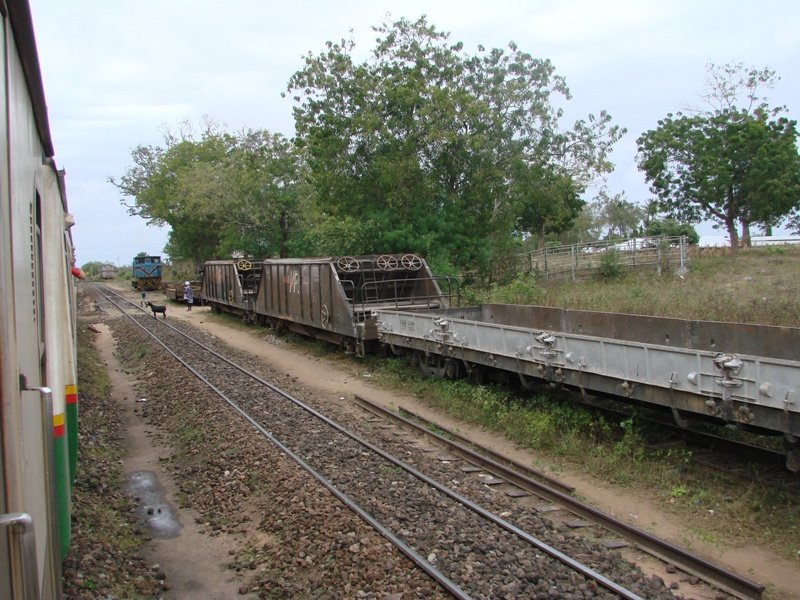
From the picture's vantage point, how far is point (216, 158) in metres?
46.3

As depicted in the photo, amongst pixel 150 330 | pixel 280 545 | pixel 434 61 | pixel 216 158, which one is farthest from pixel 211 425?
pixel 216 158

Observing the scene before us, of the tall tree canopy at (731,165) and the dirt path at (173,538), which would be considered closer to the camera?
the dirt path at (173,538)

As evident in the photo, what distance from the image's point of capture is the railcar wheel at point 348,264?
15652 mm

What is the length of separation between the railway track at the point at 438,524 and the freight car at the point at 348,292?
509 cm

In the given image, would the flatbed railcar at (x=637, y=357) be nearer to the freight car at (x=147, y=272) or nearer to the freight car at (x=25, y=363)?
the freight car at (x=25, y=363)

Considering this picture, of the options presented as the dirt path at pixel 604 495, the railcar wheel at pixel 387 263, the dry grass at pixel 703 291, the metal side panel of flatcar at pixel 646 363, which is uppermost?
the railcar wheel at pixel 387 263

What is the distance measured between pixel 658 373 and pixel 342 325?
9.18 meters

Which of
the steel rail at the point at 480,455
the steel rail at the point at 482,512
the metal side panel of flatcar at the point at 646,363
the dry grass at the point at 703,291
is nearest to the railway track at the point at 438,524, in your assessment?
the steel rail at the point at 482,512

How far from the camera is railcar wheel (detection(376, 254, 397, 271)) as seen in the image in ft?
52.3

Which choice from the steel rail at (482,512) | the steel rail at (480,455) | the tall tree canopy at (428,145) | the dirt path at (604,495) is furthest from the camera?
the tall tree canopy at (428,145)

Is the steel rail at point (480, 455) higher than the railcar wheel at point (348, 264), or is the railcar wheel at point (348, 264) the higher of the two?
the railcar wheel at point (348, 264)

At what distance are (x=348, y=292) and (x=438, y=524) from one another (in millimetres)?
11421

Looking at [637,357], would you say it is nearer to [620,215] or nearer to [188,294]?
[188,294]

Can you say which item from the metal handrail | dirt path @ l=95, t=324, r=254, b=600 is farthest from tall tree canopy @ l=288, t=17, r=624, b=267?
the metal handrail
